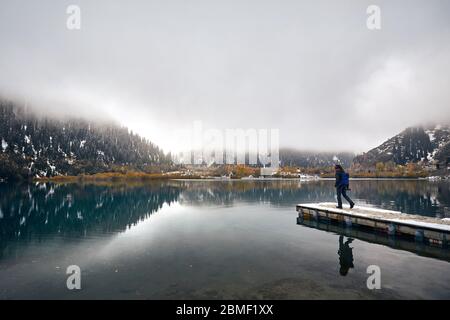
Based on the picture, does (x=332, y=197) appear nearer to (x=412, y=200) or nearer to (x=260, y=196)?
(x=412, y=200)

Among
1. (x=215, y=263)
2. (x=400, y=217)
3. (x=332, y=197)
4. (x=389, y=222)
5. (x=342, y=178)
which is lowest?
(x=332, y=197)

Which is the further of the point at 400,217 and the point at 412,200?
the point at 412,200

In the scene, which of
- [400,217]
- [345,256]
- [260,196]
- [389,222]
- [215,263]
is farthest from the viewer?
[260,196]

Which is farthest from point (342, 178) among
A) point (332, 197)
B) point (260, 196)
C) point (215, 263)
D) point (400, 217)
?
point (260, 196)

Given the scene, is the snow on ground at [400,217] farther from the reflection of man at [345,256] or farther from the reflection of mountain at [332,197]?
the reflection of mountain at [332,197]

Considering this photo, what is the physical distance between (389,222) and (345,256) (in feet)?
28.9

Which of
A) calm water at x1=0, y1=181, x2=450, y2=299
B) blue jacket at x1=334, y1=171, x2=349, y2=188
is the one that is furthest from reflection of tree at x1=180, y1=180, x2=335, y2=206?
calm water at x1=0, y1=181, x2=450, y2=299

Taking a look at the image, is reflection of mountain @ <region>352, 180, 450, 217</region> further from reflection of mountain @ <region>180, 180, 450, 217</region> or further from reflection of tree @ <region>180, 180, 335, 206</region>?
reflection of tree @ <region>180, 180, 335, 206</region>

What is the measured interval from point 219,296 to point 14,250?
21.4 metres

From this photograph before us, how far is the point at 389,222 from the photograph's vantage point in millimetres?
26859

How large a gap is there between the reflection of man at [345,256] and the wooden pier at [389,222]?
155 inches

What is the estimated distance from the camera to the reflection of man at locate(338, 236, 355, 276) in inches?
726

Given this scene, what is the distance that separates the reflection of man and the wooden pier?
3949mm
